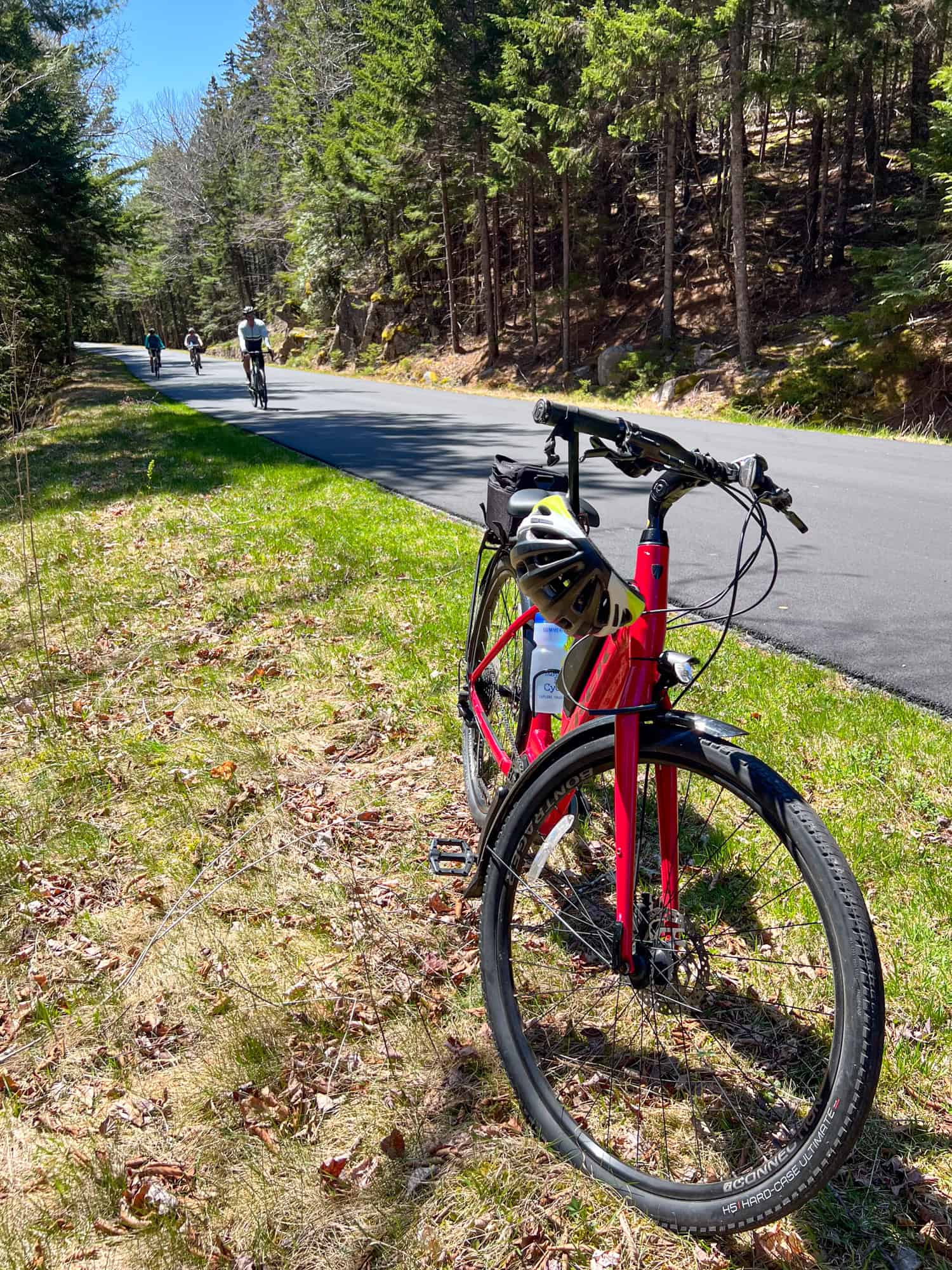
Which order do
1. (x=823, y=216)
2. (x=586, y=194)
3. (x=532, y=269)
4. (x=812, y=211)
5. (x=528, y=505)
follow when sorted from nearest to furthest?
(x=528, y=505)
(x=823, y=216)
(x=812, y=211)
(x=586, y=194)
(x=532, y=269)

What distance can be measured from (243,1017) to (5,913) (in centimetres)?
125

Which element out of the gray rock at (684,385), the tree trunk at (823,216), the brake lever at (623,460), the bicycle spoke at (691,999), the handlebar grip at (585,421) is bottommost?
the bicycle spoke at (691,999)

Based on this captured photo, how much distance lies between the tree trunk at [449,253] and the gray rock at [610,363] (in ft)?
34.3

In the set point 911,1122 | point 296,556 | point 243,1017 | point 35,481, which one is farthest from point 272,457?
point 911,1122

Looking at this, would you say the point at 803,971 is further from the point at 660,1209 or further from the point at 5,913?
the point at 5,913

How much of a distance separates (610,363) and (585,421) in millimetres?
23469

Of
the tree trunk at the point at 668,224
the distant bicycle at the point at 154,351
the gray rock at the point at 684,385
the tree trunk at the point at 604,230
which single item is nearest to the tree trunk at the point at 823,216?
the tree trunk at the point at 668,224

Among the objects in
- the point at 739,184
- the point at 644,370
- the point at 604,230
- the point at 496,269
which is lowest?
the point at 644,370

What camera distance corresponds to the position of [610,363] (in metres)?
24.1

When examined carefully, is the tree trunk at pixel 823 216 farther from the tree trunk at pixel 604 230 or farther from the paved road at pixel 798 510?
the paved road at pixel 798 510

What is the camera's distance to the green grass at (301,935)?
6.84 feet

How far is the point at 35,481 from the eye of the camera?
1178 centimetres

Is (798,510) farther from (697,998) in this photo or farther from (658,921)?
(658,921)

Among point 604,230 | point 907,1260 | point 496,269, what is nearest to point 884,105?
point 604,230
